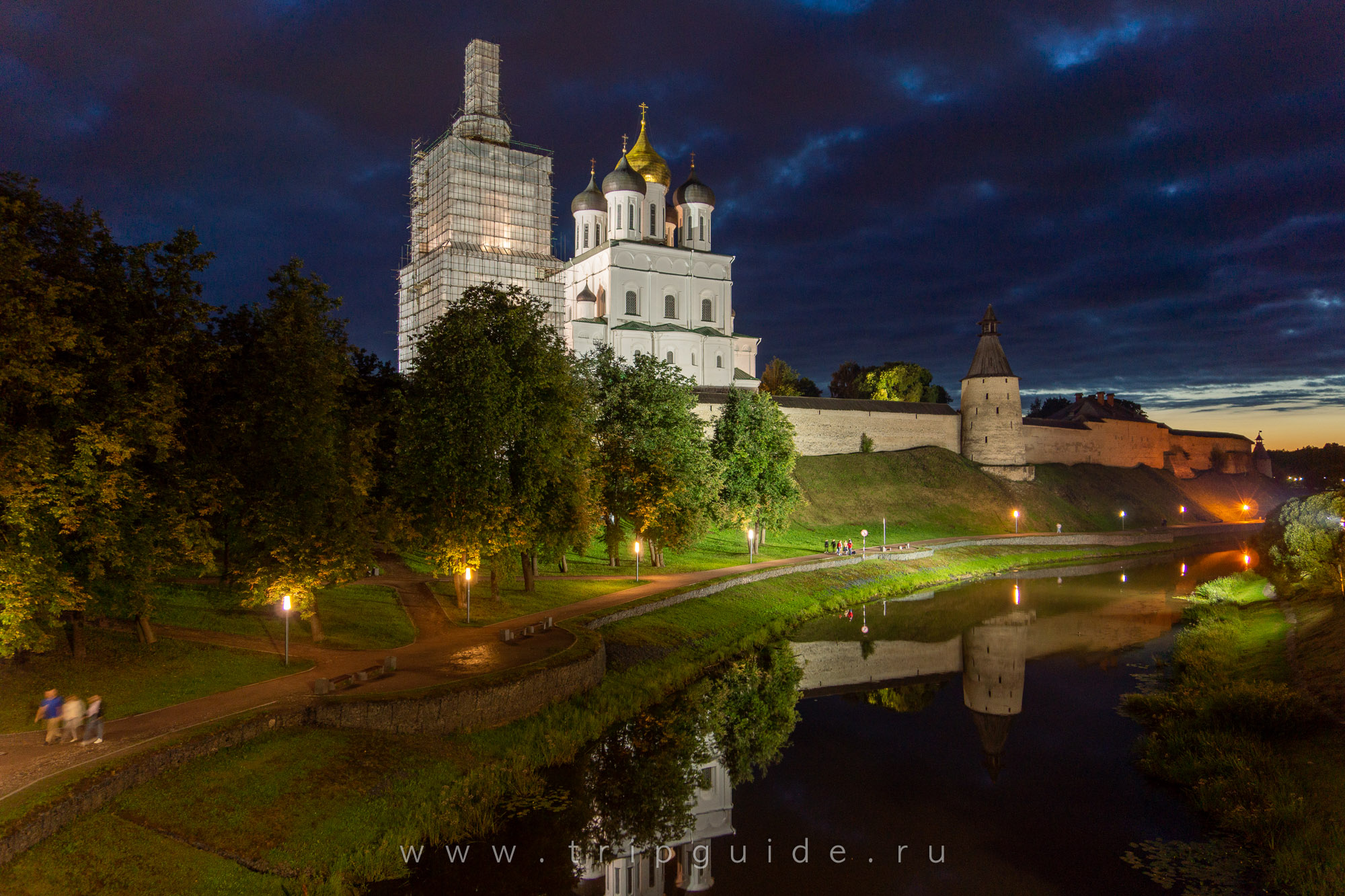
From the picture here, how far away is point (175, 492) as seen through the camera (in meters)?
15.3

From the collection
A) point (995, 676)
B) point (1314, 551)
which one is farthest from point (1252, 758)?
point (1314, 551)

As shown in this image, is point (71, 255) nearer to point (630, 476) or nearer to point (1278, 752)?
point (630, 476)

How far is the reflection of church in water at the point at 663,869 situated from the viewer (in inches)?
434

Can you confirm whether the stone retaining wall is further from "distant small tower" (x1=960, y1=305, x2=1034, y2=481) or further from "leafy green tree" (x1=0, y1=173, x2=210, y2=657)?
"distant small tower" (x1=960, y1=305, x2=1034, y2=481)

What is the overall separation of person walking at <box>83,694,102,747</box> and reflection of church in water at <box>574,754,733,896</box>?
7.07m

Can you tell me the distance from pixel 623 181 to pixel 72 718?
48.0 m

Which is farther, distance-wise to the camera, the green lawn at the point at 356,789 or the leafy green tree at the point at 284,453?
the leafy green tree at the point at 284,453

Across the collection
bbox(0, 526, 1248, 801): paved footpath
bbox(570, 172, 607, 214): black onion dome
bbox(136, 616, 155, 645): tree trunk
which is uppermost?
bbox(570, 172, 607, 214): black onion dome

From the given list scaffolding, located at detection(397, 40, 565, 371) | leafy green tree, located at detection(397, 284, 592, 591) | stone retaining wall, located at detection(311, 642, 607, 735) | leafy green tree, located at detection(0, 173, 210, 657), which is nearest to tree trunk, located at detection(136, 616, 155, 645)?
leafy green tree, located at detection(0, 173, 210, 657)

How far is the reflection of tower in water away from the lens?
57.2 feet

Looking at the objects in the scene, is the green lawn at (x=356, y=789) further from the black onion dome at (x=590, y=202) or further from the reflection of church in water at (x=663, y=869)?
the black onion dome at (x=590, y=202)

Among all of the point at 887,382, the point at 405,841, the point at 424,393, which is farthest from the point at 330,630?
the point at 887,382

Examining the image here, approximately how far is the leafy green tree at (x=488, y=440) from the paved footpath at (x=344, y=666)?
183 cm

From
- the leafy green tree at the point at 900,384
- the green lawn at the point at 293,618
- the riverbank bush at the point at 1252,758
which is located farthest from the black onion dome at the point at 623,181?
the riverbank bush at the point at 1252,758
